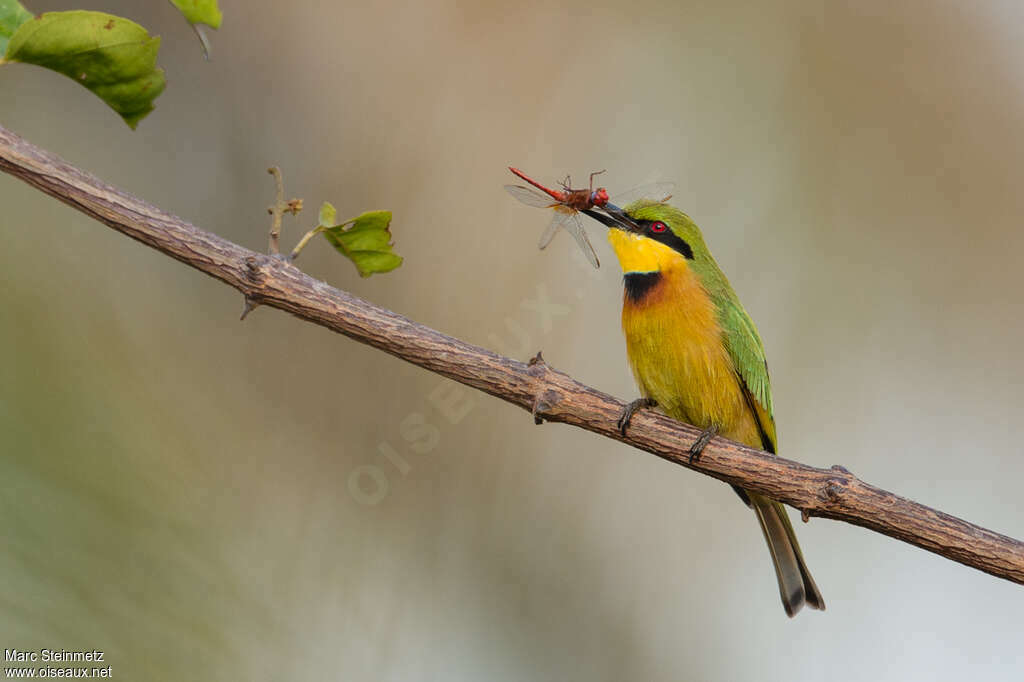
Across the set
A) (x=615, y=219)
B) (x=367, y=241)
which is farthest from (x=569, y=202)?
(x=367, y=241)

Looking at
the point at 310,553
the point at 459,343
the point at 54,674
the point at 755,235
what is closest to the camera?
the point at 54,674

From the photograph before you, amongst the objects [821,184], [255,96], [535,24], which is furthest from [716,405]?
[255,96]

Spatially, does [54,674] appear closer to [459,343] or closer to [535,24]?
[459,343]

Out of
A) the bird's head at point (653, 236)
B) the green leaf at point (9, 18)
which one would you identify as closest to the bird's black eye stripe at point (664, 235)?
the bird's head at point (653, 236)

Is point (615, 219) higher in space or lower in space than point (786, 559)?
higher

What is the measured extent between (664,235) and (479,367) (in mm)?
906

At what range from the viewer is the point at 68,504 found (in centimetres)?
70

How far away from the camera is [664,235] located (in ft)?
6.07

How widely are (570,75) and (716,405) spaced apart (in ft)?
2.77

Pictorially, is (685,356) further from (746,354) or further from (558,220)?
(558,220)

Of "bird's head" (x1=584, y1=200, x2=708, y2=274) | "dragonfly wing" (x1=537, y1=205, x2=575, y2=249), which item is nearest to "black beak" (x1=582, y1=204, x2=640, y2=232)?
"bird's head" (x1=584, y1=200, x2=708, y2=274)

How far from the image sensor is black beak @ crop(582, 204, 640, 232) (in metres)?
1.83

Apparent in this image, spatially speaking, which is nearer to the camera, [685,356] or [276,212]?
[276,212]

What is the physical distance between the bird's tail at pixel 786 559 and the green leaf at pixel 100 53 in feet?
4.30
